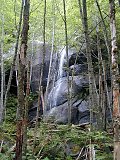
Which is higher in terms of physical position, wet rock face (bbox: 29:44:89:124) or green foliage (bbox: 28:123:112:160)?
wet rock face (bbox: 29:44:89:124)

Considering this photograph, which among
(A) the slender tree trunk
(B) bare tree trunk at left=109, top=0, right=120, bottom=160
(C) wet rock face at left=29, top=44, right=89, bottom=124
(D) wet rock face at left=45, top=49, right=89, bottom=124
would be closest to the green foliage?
(A) the slender tree trunk

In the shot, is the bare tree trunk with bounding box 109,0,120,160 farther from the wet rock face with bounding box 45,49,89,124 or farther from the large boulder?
the large boulder

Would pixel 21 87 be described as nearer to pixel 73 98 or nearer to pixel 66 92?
pixel 73 98

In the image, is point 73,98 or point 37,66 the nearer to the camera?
point 73,98

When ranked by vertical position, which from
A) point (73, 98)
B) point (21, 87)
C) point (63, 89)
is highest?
Result: point (63, 89)

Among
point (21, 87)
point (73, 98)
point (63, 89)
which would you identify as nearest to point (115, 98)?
point (21, 87)

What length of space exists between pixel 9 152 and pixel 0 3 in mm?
8410

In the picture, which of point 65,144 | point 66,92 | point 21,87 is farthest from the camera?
point 66,92

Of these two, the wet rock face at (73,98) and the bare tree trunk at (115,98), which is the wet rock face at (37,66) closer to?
the wet rock face at (73,98)

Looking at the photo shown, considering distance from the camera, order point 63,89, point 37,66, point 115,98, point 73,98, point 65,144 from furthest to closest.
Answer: point 37,66 < point 63,89 < point 73,98 < point 65,144 < point 115,98

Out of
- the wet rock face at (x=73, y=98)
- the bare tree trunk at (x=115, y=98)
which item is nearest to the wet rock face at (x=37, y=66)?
the wet rock face at (x=73, y=98)

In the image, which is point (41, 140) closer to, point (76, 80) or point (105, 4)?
point (105, 4)

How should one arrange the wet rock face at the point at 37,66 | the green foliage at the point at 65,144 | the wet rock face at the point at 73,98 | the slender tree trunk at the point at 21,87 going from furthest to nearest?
the wet rock face at the point at 37,66 → the wet rock face at the point at 73,98 → the green foliage at the point at 65,144 → the slender tree trunk at the point at 21,87

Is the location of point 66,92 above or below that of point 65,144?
above
